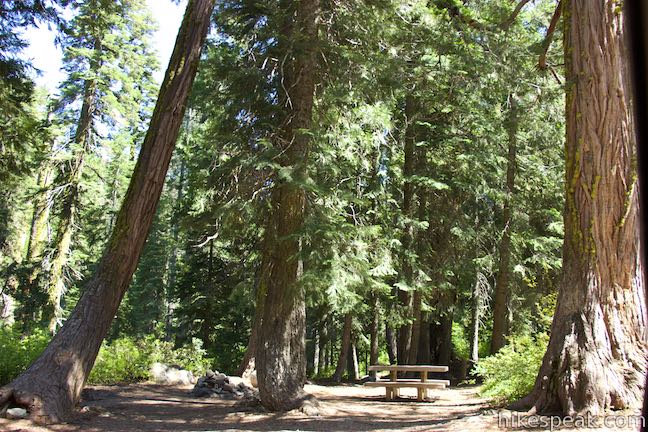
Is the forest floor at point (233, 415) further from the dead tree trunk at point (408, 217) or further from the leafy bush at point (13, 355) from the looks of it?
the dead tree trunk at point (408, 217)

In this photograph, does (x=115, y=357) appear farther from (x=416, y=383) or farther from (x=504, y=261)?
(x=504, y=261)

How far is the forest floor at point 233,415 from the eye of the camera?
25.0 ft

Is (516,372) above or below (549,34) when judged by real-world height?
below

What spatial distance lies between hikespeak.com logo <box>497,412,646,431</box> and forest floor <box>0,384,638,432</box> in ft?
0.46

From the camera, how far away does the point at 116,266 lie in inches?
376

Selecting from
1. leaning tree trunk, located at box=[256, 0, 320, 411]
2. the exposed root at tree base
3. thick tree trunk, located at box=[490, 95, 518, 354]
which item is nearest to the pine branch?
leaning tree trunk, located at box=[256, 0, 320, 411]

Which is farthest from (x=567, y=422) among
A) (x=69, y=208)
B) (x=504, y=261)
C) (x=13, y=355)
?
(x=69, y=208)

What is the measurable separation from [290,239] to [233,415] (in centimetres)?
348

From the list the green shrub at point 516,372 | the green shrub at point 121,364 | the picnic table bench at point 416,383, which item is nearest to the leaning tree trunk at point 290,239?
the green shrub at point 516,372

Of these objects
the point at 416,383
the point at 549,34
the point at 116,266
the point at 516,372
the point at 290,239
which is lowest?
the point at 416,383

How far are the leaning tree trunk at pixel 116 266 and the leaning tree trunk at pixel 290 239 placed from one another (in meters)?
1.96

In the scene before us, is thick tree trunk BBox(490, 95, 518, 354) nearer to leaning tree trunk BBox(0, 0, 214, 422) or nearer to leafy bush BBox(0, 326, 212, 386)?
leafy bush BBox(0, 326, 212, 386)

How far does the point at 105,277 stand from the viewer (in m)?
9.49

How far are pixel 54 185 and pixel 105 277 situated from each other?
1174cm
